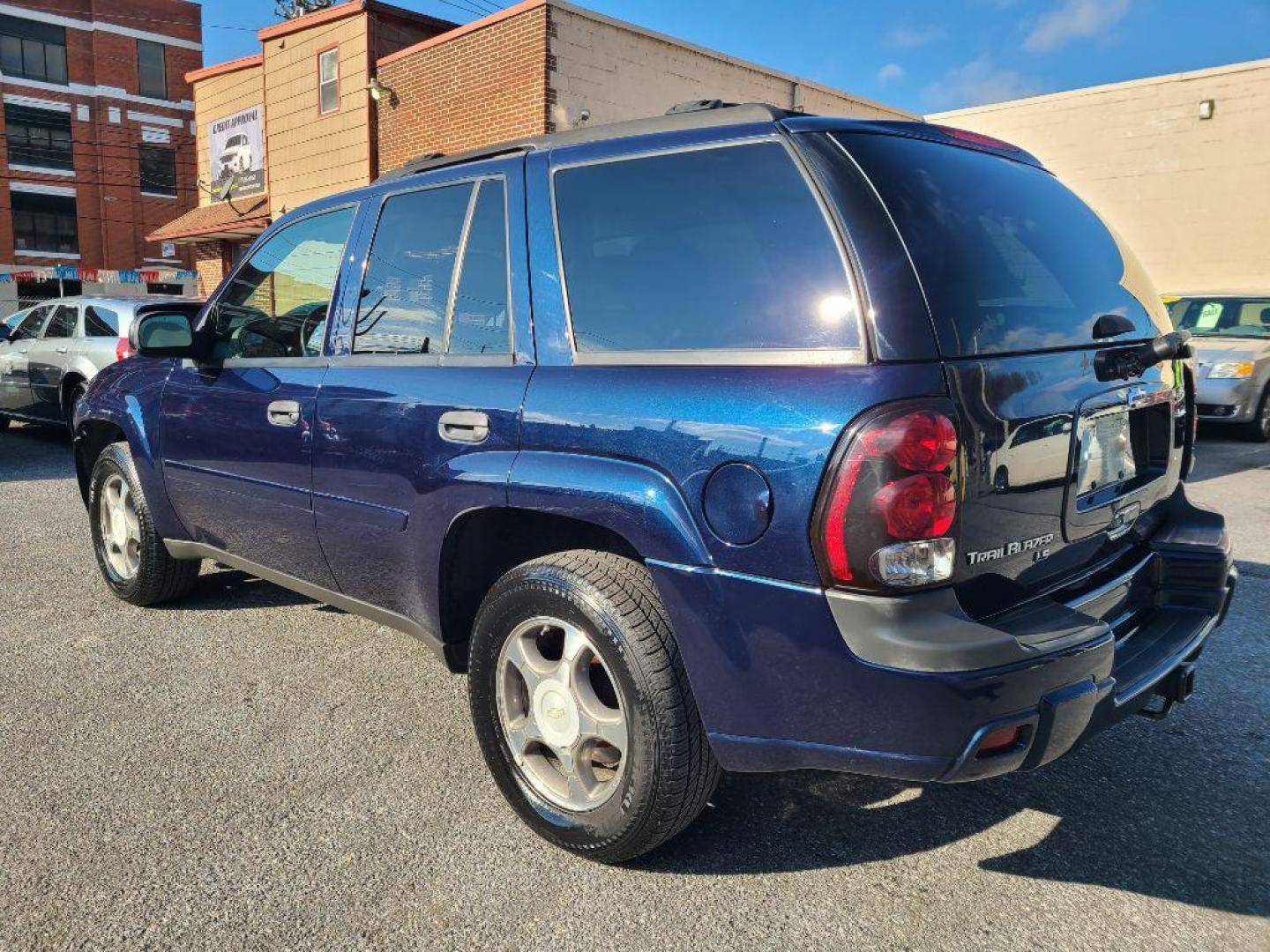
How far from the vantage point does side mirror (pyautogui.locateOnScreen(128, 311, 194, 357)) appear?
3.79 meters

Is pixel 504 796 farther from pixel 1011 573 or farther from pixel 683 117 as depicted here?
pixel 683 117

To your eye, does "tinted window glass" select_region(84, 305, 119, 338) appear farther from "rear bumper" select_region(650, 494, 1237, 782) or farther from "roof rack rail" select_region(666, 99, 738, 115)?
"rear bumper" select_region(650, 494, 1237, 782)

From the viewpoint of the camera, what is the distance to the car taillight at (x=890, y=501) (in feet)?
6.40

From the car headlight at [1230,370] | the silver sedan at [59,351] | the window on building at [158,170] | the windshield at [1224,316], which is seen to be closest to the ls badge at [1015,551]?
the silver sedan at [59,351]

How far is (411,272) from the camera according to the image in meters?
3.15

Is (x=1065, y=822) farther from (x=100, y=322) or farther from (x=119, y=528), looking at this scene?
(x=100, y=322)

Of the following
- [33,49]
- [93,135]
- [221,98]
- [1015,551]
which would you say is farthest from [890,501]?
[33,49]

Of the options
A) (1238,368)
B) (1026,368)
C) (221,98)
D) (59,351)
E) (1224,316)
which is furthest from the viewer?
(221,98)

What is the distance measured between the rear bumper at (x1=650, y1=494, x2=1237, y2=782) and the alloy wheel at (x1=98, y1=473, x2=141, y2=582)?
3303mm

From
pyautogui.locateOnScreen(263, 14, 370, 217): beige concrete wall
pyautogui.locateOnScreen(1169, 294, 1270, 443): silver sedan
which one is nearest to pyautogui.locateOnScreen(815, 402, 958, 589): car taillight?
pyautogui.locateOnScreen(1169, 294, 1270, 443): silver sedan

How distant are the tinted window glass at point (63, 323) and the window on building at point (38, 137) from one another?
3653 centimetres

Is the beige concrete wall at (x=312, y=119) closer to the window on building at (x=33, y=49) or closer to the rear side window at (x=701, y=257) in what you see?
the rear side window at (x=701, y=257)

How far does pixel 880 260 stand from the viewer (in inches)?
81.7

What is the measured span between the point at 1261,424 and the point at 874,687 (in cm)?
1091
